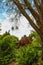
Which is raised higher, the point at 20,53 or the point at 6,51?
the point at 6,51

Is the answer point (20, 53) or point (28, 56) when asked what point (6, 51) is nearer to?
point (20, 53)

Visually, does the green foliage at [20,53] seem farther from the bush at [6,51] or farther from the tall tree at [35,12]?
the tall tree at [35,12]

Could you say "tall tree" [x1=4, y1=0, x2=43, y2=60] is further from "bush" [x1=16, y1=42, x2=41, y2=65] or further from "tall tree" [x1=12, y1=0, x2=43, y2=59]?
"bush" [x1=16, y1=42, x2=41, y2=65]

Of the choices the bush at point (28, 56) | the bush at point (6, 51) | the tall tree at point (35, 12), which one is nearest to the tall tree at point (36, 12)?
the tall tree at point (35, 12)

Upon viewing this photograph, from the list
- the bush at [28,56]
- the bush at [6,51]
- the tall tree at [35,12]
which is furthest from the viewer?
the bush at [6,51]

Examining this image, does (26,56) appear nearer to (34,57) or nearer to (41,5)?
(34,57)

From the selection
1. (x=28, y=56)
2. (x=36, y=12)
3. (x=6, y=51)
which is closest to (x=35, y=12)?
(x=36, y=12)

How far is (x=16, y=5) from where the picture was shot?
9.81m

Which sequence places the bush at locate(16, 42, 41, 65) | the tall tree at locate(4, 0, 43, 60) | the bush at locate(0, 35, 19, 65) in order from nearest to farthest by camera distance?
the tall tree at locate(4, 0, 43, 60), the bush at locate(16, 42, 41, 65), the bush at locate(0, 35, 19, 65)

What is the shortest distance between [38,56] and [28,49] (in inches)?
20.5

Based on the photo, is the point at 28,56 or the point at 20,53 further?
the point at 20,53

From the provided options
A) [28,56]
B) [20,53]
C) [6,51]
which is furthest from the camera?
[6,51]

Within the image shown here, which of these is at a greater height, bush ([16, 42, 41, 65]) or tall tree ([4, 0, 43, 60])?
tall tree ([4, 0, 43, 60])

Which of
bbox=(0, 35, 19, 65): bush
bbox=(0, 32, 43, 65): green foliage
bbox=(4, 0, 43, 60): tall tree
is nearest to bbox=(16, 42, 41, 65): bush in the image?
bbox=(0, 32, 43, 65): green foliage
